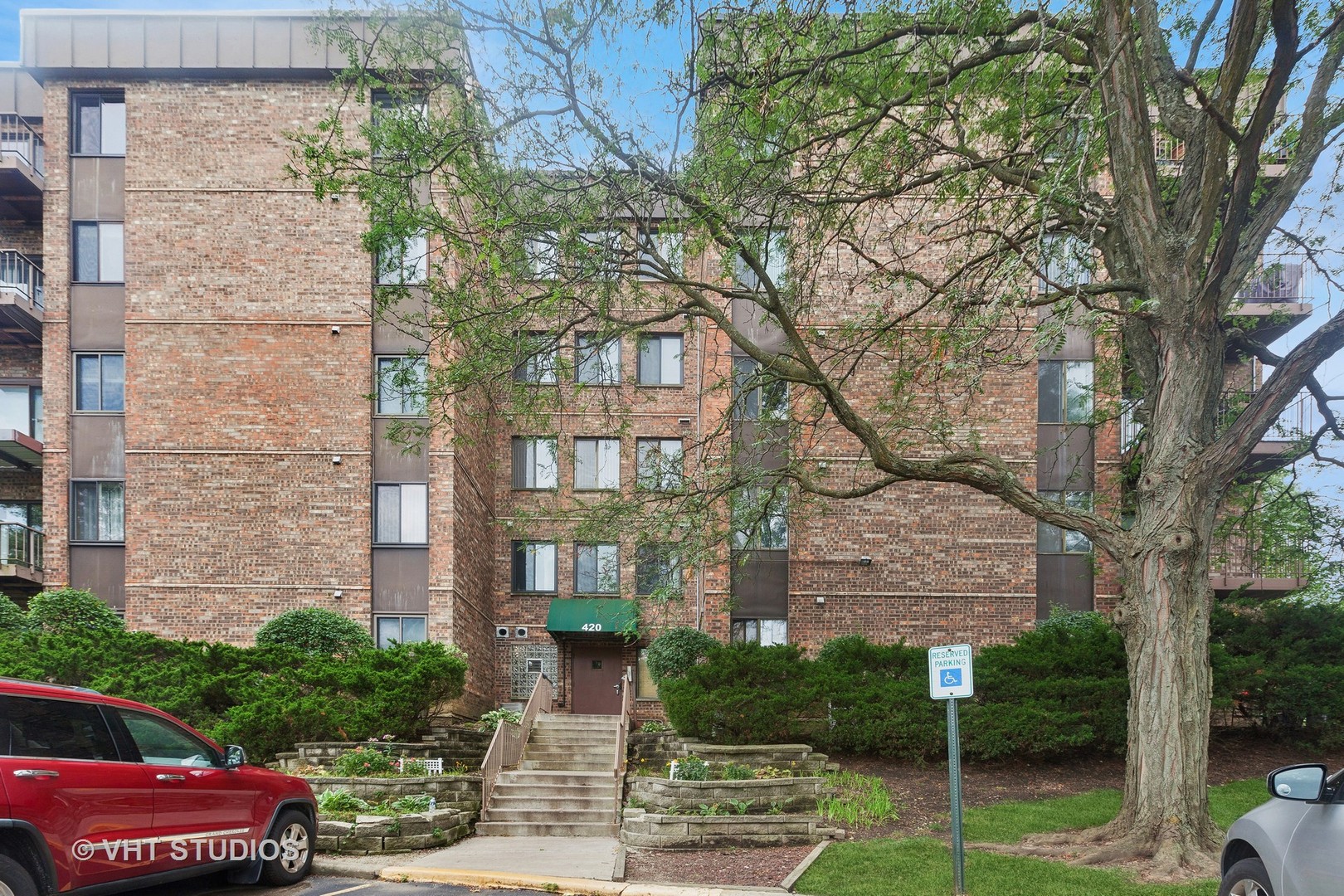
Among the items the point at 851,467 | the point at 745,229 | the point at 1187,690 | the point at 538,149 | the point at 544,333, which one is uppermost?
the point at 538,149

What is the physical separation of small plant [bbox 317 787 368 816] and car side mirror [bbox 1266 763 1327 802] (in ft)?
34.0

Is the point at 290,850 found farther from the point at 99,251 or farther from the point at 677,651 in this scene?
the point at 99,251

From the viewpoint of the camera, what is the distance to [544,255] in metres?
12.2

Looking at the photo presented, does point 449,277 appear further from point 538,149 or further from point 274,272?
point 538,149

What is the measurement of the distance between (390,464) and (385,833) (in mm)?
11045

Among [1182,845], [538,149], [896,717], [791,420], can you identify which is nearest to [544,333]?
[538,149]

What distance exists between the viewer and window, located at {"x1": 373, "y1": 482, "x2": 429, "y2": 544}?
2150 cm

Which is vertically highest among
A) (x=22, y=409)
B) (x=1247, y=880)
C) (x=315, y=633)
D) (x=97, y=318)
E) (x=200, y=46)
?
(x=200, y=46)

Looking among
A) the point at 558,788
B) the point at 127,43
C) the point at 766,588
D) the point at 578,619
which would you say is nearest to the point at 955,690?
the point at 558,788

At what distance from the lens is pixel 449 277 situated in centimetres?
2167

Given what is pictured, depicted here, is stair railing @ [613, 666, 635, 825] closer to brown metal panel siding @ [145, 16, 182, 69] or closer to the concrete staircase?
the concrete staircase

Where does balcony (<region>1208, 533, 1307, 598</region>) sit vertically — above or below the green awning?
above

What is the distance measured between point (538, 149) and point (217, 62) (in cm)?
1386

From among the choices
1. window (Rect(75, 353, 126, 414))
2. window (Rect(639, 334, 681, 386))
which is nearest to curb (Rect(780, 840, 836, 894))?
window (Rect(639, 334, 681, 386))
